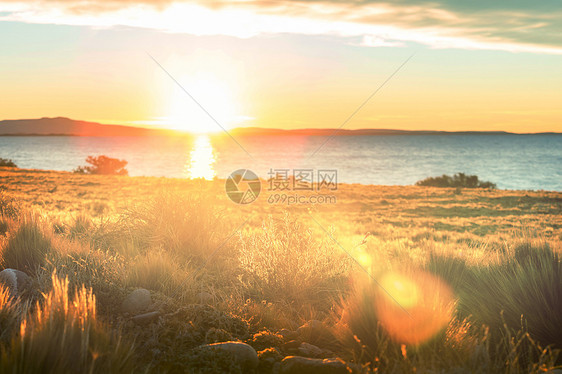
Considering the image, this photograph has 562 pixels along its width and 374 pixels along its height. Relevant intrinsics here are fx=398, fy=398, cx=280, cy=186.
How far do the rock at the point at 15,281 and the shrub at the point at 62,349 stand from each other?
1779 mm

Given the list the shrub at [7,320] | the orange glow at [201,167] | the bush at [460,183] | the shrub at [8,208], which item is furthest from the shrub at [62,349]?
the bush at [460,183]

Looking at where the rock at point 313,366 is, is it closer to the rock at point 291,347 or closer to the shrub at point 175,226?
the rock at point 291,347

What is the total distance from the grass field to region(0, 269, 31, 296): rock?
115 mm

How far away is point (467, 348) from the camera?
A: 3.60 meters

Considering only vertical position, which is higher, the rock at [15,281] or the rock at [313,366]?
the rock at [15,281]

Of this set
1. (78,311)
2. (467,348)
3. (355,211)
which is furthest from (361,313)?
(355,211)

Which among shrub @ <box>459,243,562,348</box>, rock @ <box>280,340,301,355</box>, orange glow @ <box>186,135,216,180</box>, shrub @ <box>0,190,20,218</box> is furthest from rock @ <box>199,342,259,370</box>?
orange glow @ <box>186,135,216,180</box>

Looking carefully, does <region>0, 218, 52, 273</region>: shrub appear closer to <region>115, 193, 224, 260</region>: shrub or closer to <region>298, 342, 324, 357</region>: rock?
<region>115, 193, 224, 260</region>: shrub

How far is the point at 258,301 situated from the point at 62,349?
2.75 meters

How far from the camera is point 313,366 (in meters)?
3.43

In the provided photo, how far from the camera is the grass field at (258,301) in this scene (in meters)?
3.29

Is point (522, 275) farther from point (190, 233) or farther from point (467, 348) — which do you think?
point (190, 233)

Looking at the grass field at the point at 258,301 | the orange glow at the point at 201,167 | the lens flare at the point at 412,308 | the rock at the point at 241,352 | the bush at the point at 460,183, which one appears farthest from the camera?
the orange glow at the point at 201,167

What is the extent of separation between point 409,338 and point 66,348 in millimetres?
2868
